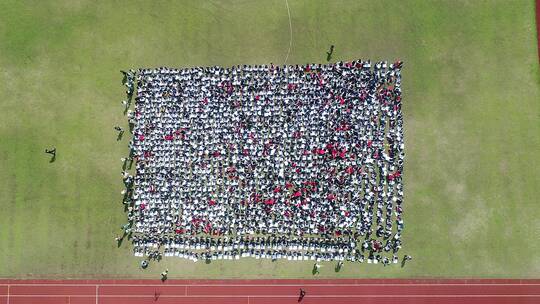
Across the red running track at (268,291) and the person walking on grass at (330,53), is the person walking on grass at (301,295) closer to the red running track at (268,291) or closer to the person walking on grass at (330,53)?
the red running track at (268,291)

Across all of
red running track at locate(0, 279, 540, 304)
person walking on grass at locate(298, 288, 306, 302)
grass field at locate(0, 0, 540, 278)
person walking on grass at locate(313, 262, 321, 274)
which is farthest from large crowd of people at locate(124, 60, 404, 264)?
person walking on grass at locate(298, 288, 306, 302)

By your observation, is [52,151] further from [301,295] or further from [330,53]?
[330,53]

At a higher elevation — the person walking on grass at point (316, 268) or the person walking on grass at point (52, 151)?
the person walking on grass at point (52, 151)

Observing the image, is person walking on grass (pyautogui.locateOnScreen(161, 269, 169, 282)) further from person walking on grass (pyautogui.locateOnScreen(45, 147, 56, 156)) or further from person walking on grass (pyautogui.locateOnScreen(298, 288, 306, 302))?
person walking on grass (pyautogui.locateOnScreen(45, 147, 56, 156))

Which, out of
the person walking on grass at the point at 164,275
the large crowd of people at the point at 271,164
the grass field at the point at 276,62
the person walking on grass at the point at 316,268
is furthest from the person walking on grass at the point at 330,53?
the person walking on grass at the point at 164,275

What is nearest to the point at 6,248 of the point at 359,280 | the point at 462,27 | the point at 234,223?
the point at 234,223

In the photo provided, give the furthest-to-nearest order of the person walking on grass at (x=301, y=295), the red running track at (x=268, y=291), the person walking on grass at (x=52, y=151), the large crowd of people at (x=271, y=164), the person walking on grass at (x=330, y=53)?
the person walking on grass at (x=52, y=151) < the person walking on grass at (x=330, y=53) < the large crowd of people at (x=271, y=164) < the person walking on grass at (x=301, y=295) < the red running track at (x=268, y=291)

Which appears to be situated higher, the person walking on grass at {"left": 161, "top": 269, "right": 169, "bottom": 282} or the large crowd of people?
the large crowd of people

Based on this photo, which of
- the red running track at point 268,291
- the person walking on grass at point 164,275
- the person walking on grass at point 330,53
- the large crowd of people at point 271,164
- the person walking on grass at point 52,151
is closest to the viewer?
the red running track at point 268,291
